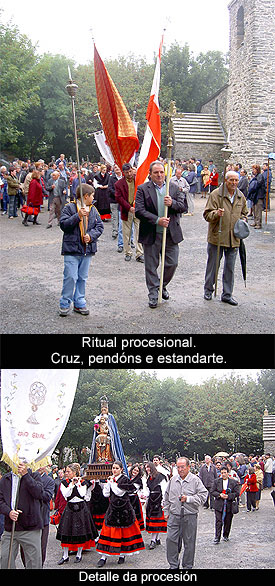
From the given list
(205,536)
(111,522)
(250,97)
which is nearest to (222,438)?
(250,97)

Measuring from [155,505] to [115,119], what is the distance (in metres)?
7.48

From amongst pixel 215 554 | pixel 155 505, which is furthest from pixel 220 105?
pixel 215 554

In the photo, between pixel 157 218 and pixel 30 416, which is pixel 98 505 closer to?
pixel 30 416

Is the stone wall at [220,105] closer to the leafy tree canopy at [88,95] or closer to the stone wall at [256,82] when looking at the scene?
the leafy tree canopy at [88,95]

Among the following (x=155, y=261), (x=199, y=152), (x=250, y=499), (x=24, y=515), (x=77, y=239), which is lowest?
(x=250, y=499)

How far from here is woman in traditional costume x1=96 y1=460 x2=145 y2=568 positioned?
797 cm

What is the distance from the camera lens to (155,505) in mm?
9664

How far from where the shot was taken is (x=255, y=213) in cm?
1670

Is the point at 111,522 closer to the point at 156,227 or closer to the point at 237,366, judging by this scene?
the point at 237,366

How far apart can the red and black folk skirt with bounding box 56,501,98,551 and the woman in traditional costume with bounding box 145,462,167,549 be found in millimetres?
1074

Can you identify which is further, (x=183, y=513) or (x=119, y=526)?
(x=119, y=526)

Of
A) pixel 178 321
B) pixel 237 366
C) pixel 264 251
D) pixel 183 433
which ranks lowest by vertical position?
pixel 183 433

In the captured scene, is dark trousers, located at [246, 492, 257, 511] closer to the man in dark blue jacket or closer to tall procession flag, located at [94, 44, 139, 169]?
tall procession flag, located at [94, 44, 139, 169]

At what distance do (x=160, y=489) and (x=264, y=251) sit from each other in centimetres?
622
